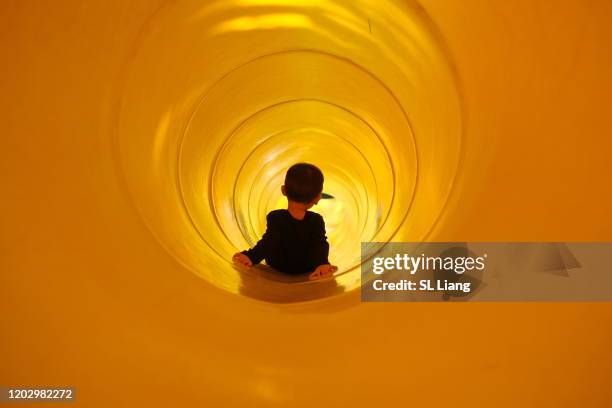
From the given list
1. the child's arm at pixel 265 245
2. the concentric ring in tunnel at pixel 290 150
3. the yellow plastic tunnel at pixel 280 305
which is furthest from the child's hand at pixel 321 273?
the yellow plastic tunnel at pixel 280 305

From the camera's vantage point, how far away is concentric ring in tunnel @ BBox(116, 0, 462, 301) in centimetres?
127

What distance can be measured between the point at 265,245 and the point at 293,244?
0.13m

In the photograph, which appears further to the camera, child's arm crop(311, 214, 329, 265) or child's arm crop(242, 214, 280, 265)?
child's arm crop(311, 214, 329, 265)

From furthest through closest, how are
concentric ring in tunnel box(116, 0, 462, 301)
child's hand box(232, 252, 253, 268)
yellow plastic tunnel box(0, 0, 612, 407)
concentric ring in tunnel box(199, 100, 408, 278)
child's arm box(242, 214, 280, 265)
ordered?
concentric ring in tunnel box(199, 100, 408, 278), child's arm box(242, 214, 280, 265), child's hand box(232, 252, 253, 268), concentric ring in tunnel box(116, 0, 462, 301), yellow plastic tunnel box(0, 0, 612, 407)

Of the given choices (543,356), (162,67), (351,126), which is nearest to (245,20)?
(162,67)

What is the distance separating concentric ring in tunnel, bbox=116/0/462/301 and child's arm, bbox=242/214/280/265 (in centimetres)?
13

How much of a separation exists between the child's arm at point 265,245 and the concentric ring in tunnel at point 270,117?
13cm

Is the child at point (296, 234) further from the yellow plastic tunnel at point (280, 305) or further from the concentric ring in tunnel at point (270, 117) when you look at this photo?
the yellow plastic tunnel at point (280, 305)

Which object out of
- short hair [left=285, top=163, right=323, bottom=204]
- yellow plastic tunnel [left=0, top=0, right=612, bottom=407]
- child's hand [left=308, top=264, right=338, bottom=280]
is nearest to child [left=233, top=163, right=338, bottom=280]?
short hair [left=285, top=163, right=323, bottom=204]

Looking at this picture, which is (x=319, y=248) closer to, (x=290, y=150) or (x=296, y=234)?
(x=296, y=234)

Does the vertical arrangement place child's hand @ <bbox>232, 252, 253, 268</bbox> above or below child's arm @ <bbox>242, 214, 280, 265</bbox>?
below

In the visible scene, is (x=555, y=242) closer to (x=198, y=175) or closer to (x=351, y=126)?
(x=198, y=175)

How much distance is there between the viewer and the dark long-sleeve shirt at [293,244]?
204 centimetres

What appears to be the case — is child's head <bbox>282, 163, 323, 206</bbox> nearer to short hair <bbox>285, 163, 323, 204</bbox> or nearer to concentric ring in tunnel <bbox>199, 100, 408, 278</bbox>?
short hair <bbox>285, 163, 323, 204</bbox>
